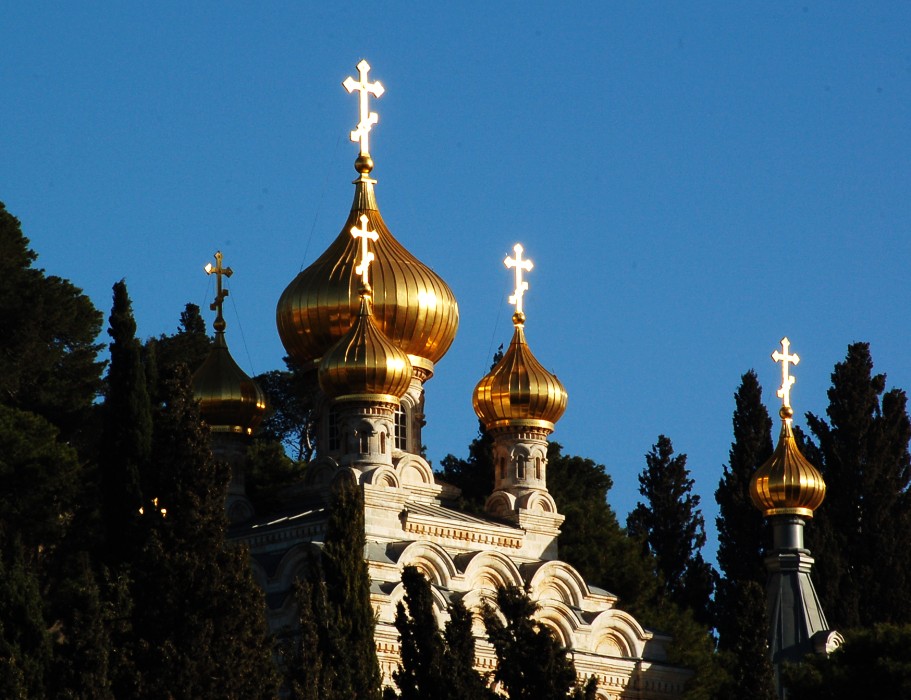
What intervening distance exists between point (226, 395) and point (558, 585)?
5.51 m

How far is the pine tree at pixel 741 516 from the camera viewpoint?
3953 centimetres

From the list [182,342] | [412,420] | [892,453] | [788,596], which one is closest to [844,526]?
[892,453]

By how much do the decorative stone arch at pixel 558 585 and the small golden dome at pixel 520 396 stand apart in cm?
213

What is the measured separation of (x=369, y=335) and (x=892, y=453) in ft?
33.6

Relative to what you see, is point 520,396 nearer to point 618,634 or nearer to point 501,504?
point 501,504

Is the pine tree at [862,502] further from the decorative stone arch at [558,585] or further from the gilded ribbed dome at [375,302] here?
the gilded ribbed dome at [375,302]

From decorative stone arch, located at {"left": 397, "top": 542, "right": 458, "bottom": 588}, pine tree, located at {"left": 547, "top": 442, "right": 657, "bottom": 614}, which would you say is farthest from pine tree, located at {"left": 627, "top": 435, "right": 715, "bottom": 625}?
decorative stone arch, located at {"left": 397, "top": 542, "right": 458, "bottom": 588}

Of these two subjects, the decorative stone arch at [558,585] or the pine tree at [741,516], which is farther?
the pine tree at [741,516]

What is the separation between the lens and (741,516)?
1571 inches

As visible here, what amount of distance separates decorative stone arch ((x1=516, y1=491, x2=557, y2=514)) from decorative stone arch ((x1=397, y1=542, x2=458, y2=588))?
2.34m

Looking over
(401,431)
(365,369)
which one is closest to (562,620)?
(401,431)

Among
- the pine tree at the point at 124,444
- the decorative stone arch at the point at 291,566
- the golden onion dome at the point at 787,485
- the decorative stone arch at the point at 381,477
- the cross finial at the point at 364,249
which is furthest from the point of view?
the golden onion dome at the point at 787,485

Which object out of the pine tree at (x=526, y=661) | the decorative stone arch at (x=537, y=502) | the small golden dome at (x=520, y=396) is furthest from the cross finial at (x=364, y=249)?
the pine tree at (x=526, y=661)

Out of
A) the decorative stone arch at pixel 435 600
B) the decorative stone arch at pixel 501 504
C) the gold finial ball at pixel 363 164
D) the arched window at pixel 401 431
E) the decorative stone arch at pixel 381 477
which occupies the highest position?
the gold finial ball at pixel 363 164
